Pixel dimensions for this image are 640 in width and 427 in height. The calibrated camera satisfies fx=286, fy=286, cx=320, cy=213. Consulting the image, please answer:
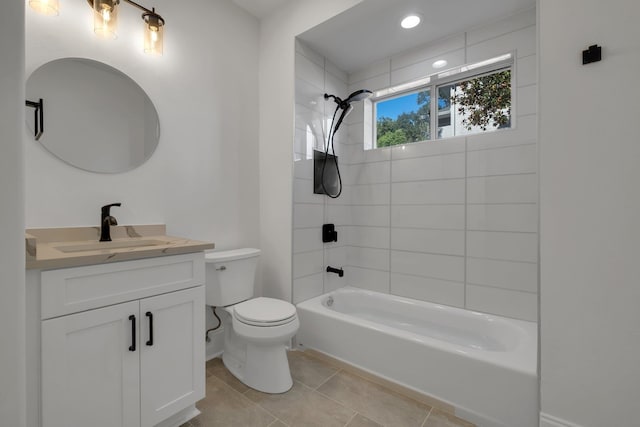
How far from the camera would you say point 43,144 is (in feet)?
4.52

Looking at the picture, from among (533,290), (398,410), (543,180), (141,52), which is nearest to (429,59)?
(543,180)

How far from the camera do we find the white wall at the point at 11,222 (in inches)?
12.5

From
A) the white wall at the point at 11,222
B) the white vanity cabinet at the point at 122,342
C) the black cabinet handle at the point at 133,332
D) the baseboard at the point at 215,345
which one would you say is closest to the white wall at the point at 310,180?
the baseboard at the point at 215,345

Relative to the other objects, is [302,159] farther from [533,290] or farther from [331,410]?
[533,290]

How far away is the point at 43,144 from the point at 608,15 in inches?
100

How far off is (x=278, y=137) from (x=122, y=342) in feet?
5.41

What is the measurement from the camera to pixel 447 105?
236 centimetres

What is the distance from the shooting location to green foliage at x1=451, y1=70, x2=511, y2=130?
2.10 metres

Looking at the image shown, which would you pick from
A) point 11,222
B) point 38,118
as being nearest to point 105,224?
point 38,118

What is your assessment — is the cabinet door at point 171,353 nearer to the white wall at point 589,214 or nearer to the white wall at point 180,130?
the white wall at point 180,130

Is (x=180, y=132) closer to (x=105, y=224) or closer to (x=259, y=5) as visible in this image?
(x=105, y=224)

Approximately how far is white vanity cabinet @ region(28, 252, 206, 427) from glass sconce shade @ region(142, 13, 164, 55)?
→ 1244 mm

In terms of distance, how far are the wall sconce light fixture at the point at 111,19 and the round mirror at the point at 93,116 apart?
19cm

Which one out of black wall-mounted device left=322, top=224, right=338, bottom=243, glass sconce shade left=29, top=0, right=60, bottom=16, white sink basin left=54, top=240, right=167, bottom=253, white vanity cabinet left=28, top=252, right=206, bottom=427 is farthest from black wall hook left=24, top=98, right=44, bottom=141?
black wall-mounted device left=322, top=224, right=338, bottom=243
